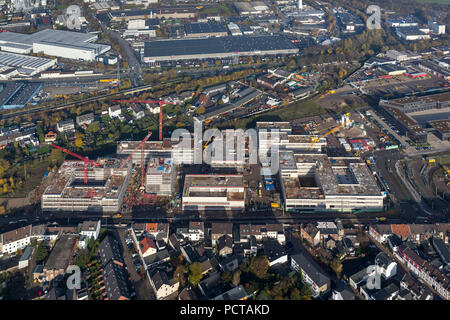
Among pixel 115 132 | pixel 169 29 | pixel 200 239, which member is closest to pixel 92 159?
pixel 115 132

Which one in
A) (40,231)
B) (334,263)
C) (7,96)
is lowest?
(334,263)

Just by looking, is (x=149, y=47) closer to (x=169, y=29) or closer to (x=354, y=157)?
(x=169, y=29)

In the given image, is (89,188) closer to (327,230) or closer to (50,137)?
(50,137)

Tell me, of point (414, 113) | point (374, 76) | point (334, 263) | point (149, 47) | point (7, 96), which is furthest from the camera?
point (149, 47)

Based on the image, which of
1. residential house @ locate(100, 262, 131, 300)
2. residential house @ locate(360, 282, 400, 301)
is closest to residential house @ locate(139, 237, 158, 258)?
residential house @ locate(100, 262, 131, 300)

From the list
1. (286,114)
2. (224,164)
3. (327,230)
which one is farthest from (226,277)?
(286,114)

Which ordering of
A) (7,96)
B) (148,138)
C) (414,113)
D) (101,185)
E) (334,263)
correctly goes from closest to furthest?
(334,263), (101,185), (148,138), (414,113), (7,96)
